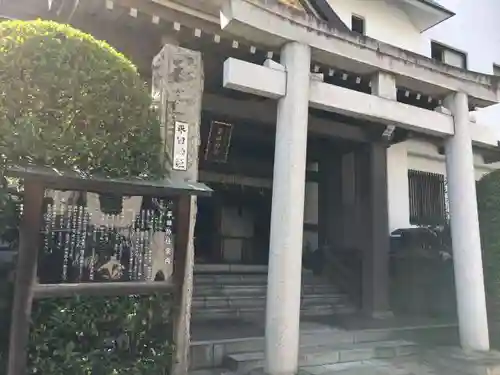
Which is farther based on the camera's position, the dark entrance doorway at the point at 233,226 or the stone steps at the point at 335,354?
the dark entrance doorway at the point at 233,226

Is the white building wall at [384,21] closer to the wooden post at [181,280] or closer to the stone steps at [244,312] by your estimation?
the stone steps at [244,312]

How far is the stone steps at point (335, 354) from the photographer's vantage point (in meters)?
5.57

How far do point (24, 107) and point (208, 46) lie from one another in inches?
119

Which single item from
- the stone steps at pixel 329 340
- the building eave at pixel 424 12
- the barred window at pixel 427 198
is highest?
the building eave at pixel 424 12

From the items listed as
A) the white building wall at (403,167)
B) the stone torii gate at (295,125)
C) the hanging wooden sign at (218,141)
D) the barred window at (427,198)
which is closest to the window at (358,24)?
the white building wall at (403,167)

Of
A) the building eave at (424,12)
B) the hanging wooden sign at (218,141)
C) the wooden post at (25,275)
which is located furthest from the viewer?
the building eave at (424,12)

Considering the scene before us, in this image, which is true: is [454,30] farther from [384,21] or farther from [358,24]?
[358,24]

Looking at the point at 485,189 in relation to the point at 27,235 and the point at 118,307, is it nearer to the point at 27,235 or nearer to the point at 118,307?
the point at 118,307

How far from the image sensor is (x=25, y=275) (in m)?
3.61

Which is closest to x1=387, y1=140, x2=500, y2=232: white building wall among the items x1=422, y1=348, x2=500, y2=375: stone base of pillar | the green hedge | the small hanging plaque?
x1=422, y1=348, x2=500, y2=375: stone base of pillar

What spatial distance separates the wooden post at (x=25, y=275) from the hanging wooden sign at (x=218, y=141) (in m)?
4.72

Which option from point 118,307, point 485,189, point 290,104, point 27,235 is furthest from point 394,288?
point 27,235

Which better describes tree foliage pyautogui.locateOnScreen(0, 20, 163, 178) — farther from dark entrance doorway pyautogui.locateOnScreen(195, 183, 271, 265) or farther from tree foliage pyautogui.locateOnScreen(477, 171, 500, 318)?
dark entrance doorway pyautogui.locateOnScreen(195, 183, 271, 265)

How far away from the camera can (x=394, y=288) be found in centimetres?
990
